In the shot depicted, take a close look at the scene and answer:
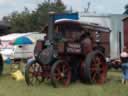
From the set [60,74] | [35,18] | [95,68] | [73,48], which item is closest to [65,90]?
[60,74]

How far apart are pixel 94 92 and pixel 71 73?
2.72m

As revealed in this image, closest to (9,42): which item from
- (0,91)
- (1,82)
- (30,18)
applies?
(1,82)

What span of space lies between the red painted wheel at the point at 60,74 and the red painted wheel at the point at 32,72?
91 centimetres

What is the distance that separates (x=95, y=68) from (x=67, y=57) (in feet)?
3.52

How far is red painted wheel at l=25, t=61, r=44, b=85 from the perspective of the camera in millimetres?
15953

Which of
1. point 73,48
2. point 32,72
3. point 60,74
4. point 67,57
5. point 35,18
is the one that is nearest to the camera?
point 60,74

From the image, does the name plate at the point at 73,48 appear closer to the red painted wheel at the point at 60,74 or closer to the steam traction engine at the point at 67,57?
the steam traction engine at the point at 67,57

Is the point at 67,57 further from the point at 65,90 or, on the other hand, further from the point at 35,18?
the point at 35,18

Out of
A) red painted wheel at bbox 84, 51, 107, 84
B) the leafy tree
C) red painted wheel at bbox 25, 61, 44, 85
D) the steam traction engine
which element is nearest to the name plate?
the steam traction engine

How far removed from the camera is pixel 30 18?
68938 mm

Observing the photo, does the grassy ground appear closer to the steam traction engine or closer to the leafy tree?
the steam traction engine

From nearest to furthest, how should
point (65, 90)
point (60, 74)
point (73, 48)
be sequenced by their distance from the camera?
point (65, 90), point (60, 74), point (73, 48)

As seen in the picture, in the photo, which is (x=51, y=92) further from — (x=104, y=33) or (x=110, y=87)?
(x=104, y=33)

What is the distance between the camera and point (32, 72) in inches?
640
